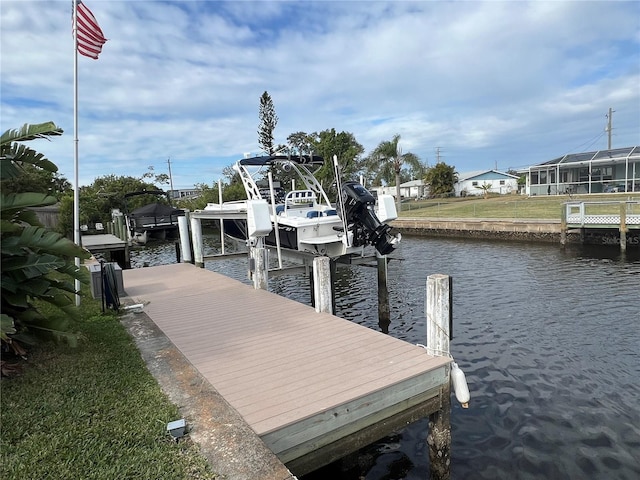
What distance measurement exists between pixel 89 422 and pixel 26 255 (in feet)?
6.95

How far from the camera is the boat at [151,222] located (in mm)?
25359

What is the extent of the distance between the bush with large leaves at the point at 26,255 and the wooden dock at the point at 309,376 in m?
1.52

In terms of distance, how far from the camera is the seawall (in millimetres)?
19109

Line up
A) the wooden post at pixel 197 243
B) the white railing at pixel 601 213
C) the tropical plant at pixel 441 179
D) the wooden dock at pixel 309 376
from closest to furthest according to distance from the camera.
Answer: the wooden dock at pixel 309 376 < the wooden post at pixel 197 243 < the white railing at pixel 601 213 < the tropical plant at pixel 441 179

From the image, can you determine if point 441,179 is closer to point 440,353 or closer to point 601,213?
point 601,213

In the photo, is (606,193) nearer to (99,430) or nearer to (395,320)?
(395,320)

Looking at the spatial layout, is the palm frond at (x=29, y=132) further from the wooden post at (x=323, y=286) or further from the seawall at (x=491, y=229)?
the seawall at (x=491, y=229)

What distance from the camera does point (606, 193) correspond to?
98.8 feet

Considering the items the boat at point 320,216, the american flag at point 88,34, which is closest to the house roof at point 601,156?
the boat at point 320,216

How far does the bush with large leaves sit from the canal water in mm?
3415

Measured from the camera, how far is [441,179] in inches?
1757

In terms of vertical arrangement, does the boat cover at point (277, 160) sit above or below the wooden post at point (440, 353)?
above

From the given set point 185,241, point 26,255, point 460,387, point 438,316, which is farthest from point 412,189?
point 26,255

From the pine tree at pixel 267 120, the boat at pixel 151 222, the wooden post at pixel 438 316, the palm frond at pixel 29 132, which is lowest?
the wooden post at pixel 438 316
